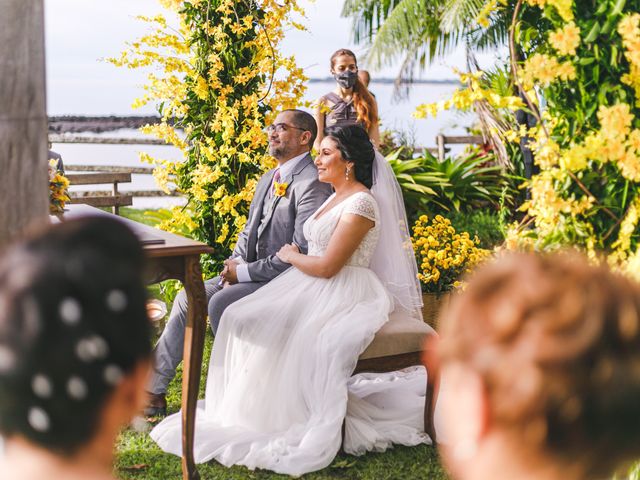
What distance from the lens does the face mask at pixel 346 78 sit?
20.4 feet

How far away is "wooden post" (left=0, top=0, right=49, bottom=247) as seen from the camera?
216 cm

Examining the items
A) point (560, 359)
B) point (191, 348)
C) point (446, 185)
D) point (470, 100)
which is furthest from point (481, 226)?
point (560, 359)

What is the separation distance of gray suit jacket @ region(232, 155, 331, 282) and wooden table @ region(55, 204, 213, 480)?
40.2 inches

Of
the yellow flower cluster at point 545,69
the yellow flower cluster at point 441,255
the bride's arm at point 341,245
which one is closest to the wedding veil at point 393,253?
the bride's arm at point 341,245

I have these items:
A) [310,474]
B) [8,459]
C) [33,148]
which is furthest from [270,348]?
[8,459]

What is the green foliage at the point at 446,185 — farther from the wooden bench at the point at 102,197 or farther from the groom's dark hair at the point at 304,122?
the wooden bench at the point at 102,197

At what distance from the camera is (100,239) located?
3.40 ft

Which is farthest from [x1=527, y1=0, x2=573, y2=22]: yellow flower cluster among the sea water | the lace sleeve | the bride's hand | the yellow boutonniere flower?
the sea water

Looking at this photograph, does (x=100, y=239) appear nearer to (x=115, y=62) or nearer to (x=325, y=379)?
(x=325, y=379)

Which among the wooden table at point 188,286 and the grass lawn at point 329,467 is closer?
the wooden table at point 188,286

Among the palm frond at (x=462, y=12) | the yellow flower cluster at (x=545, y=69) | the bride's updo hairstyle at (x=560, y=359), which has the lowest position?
the bride's updo hairstyle at (x=560, y=359)

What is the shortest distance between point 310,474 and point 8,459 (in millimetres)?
2659

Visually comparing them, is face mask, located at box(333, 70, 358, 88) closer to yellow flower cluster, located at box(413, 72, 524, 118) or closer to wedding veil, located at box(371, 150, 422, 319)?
wedding veil, located at box(371, 150, 422, 319)

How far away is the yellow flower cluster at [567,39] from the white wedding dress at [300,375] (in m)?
1.78
